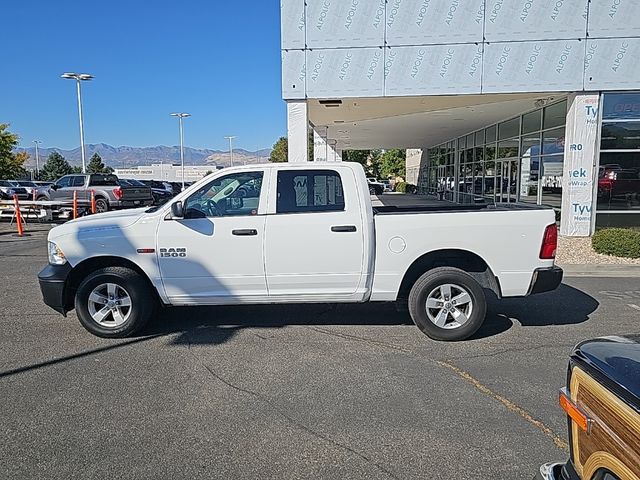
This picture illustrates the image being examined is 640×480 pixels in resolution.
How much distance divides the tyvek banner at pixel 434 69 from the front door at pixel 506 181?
611 cm

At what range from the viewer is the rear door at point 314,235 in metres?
5.38

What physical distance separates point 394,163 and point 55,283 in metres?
66.2

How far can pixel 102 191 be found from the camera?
2098cm

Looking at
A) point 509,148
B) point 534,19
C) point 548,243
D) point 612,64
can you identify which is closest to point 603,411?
point 548,243

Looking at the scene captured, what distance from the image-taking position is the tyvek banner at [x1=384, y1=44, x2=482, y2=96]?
13.4 meters

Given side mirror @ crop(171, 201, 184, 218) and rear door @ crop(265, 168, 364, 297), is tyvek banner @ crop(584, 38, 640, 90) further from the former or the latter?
side mirror @ crop(171, 201, 184, 218)

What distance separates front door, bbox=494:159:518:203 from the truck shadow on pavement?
1224cm

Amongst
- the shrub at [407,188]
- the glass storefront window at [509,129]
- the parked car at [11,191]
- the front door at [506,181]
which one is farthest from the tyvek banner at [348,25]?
the shrub at [407,188]

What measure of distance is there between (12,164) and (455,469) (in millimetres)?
62236

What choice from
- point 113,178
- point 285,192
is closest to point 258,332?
point 285,192

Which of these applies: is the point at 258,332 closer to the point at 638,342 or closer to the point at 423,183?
the point at 638,342

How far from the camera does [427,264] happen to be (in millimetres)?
5711

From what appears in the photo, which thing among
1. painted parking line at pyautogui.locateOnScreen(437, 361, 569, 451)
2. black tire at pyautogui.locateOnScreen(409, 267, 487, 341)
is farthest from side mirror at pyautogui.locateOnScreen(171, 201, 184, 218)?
painted parking line at pyautogui.locateOnScreen(437, 361, 569, 451)

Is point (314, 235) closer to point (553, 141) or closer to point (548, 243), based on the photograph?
point (548, 243)
